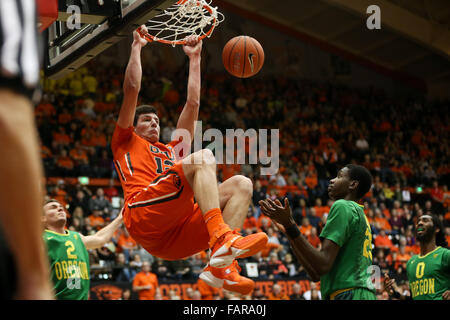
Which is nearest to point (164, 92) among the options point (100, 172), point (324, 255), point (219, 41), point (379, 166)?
point (219, 41)

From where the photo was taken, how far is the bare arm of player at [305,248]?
12.2 feet

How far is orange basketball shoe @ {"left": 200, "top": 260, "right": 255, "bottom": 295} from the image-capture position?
3.51 meters

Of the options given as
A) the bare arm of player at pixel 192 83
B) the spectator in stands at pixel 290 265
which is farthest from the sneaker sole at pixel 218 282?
the spectator in stands at pixel 290 265

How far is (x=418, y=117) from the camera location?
2036 centimetres

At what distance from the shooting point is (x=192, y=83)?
472cm

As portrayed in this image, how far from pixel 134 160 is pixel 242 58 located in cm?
130

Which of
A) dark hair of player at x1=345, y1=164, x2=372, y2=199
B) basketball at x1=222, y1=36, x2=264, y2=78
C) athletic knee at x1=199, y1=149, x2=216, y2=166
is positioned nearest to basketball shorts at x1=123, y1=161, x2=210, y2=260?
athletic knee at x1=199, y1=149, x2=216, y2=166

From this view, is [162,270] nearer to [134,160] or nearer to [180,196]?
[134,160]

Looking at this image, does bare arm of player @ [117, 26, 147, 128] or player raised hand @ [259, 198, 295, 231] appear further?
bare arm of player @ [117, 26, 147, 128]

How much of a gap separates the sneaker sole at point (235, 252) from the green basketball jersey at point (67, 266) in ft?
6.45

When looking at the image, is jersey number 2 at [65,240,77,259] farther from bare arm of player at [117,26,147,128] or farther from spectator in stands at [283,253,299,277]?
spectator in stands at [283,253,299,277]

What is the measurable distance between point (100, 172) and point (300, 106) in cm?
868

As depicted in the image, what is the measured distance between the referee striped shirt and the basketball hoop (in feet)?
11.2

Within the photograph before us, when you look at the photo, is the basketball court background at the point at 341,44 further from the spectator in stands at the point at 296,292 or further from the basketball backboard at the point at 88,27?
the basketball backboard at the point at 88,27
